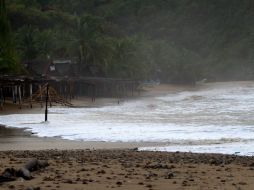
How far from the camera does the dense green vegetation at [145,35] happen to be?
232ft

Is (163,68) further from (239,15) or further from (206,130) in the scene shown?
(206,130)

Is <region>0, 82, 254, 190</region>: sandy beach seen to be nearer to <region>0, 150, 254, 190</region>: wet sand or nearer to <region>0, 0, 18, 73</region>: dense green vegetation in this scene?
<region>0, 150, 254, 190</region>: wet sand

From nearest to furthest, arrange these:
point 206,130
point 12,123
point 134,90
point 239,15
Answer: point 206,130 < point 12,123 < point 134,90 < point 239,15

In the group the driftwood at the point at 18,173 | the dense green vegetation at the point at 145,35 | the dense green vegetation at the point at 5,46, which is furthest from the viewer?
the dense green vegetation at the point at 145,35

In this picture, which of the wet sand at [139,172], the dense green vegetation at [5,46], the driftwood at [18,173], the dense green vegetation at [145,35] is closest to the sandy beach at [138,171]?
the wet sand at [139,172]

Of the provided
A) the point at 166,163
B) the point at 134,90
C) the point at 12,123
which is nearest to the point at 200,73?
the point at 134,90

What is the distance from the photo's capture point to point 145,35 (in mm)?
139875

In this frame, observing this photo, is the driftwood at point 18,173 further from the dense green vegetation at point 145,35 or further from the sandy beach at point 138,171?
the dense green vegetation at point 145,35

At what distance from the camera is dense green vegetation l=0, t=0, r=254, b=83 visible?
7075 cm

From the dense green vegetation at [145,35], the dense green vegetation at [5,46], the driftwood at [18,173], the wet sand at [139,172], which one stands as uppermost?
the dense green vegetation at [145,35]

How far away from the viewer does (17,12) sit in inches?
3949

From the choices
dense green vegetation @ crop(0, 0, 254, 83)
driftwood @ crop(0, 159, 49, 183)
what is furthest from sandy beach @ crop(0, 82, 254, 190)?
dense green vegetation @ crop(0, 0, 254, 83)

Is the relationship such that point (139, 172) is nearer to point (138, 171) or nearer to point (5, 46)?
point (138, 171)

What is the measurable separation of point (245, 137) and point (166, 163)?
7345 mm
